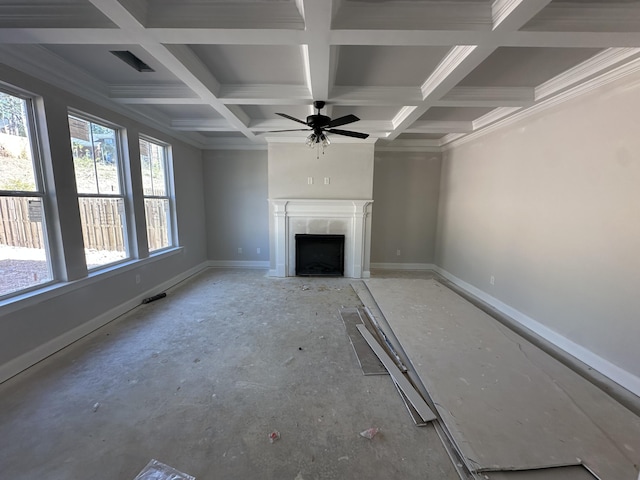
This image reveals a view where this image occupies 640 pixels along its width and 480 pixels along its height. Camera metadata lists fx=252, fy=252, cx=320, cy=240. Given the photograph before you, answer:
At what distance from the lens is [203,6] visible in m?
1.62

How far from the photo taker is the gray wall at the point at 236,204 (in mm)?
5098

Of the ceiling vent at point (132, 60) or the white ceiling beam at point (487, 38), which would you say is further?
the ceiling vent at point (132, 60)

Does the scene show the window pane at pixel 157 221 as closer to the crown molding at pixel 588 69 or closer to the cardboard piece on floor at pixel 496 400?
the cardboard piece on floor at pixel 496 400

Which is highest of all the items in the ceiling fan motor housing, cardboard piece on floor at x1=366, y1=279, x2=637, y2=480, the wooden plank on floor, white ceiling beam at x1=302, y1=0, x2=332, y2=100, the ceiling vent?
the ceiling vent

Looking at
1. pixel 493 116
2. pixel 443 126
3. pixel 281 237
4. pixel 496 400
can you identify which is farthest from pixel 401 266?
pixel 496 400

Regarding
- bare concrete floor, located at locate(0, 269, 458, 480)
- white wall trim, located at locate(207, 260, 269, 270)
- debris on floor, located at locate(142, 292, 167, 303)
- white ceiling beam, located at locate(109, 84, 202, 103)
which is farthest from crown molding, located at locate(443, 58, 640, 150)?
debris on floor, located at locate(142, 292, 167, 303)

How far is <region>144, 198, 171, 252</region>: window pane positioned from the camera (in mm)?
3778

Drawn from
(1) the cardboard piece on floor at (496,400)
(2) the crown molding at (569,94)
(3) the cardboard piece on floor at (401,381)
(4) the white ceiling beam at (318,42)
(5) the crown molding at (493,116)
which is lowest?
(3) the cardboard piece on floor at (401,381)

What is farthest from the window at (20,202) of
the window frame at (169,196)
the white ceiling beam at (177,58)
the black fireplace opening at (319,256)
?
the black fireplace opening at (319,256)

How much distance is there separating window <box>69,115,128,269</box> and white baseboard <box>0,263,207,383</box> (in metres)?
0.58

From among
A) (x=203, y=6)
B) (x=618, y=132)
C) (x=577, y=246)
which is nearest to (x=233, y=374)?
(x=203, y=6)

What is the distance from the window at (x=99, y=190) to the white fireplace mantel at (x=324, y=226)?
221 cm

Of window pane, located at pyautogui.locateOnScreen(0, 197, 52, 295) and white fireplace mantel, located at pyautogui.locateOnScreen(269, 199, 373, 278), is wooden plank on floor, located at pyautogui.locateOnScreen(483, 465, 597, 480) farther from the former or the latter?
window pane, located at pyautogui.locateOnScreen(0, 197, 52, 295)

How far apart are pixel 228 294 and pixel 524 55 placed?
4.21 meters
